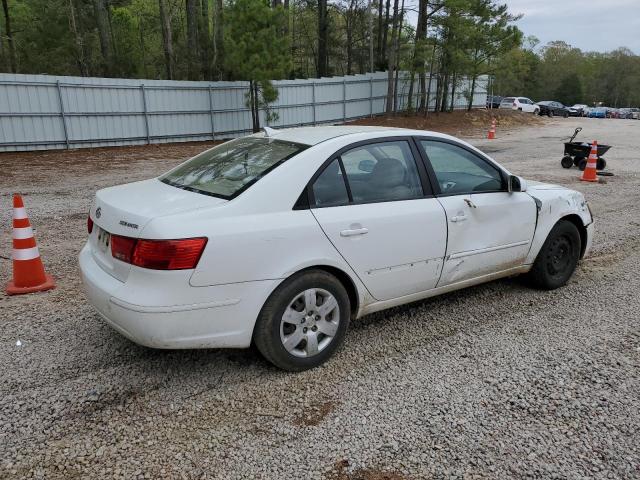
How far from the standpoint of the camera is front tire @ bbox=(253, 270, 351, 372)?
3242 millimetres

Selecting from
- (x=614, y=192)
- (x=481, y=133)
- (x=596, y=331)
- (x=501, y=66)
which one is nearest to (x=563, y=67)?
(x=501, y=66)

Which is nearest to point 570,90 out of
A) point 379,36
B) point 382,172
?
point 379,36

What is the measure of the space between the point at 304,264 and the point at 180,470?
1344 mm

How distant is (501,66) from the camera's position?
34.1 metres

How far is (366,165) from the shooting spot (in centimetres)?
381

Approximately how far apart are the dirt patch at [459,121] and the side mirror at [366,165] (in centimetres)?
2315

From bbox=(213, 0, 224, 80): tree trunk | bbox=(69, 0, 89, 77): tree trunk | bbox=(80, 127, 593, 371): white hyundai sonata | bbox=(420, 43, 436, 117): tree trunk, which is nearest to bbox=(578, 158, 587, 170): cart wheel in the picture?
bbox=(80, 127, 593, 371): white hyundai sonata

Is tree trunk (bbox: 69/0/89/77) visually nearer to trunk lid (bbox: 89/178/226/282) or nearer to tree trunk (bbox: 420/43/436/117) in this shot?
tree trunk (bbox: 420/43/436/117)

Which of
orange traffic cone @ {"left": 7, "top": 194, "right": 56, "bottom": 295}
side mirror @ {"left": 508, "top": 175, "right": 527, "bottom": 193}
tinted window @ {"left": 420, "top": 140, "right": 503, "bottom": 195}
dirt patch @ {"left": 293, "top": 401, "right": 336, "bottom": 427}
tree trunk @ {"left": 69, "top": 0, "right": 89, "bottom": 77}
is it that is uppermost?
tree trunk @ {"left": 69, "top": 0, "right": 89, "bottom": 77}

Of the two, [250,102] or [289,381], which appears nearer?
[289,381]

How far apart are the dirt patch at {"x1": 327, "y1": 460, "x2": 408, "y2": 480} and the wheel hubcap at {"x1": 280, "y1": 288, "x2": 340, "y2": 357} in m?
0.94

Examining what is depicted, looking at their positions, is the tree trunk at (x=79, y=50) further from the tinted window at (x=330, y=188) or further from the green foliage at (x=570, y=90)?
the green foliage at (x=570, y=90)

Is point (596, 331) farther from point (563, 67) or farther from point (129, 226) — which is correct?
point (563, 67)

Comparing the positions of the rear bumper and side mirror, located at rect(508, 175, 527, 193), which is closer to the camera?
the rear bumper
